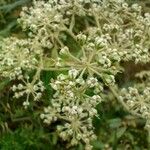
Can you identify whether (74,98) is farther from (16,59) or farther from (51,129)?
(51,129)

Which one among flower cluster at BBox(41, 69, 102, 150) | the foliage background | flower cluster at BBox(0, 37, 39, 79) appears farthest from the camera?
the foliage background

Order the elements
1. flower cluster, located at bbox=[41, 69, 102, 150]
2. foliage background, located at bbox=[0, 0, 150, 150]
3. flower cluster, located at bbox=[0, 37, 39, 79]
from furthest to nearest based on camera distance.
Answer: foliage background, located at bbox=[0, 0, 150, 150] < flower cluster, located at bbox=[0, 37, 39, 79] < flower cluster, located at bbox=[41, 69, 102, 150]

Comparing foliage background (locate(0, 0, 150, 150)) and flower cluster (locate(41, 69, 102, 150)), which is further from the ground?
flower cluster (locate(41, 69, 102, 150))

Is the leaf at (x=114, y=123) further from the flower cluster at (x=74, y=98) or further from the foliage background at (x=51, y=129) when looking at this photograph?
the flower cluster at (x=74, y=98)

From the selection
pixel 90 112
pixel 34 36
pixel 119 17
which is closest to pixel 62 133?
pixel 90 112

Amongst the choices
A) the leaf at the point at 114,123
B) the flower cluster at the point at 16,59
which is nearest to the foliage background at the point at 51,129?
the leaf at the point at 114,123

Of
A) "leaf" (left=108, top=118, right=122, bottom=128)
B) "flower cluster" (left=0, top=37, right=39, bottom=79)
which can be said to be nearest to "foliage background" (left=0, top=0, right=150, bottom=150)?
"leaf" (left=108, top=118, right=122, bottom=128)

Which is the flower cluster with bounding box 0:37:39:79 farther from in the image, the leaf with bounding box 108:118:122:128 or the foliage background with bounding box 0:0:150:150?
the leaf with bounding box 108:118:122:128

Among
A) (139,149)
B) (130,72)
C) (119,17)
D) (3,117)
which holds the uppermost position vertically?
(119,17)

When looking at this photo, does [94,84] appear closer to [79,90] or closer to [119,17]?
[79,90]
